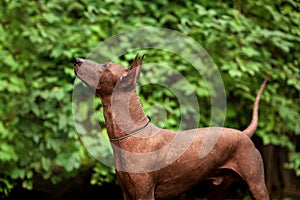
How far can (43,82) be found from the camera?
147 inches

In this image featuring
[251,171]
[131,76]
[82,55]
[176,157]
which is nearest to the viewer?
[131,76]

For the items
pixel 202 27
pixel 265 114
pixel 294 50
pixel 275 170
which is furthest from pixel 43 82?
pixel 275 170

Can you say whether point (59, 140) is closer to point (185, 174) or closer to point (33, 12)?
point (33, 12)

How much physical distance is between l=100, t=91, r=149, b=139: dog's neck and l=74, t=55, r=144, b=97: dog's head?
0.04m

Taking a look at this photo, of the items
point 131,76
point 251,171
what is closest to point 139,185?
point 131,76

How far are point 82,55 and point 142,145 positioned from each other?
6.05 ft

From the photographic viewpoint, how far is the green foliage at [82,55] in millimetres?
3650

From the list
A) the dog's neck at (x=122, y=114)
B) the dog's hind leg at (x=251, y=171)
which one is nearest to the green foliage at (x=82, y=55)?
the dog's hind leg at (x=251, y=171)

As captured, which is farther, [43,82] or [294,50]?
[294,50]

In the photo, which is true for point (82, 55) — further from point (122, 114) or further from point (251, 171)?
point (251, 171)

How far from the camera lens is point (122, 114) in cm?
198

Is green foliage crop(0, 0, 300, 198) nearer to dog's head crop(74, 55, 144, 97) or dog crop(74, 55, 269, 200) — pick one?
dog crop(74, 55, 269, 200)

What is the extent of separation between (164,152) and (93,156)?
190cm

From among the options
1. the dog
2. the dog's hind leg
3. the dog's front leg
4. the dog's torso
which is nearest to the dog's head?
the dog
